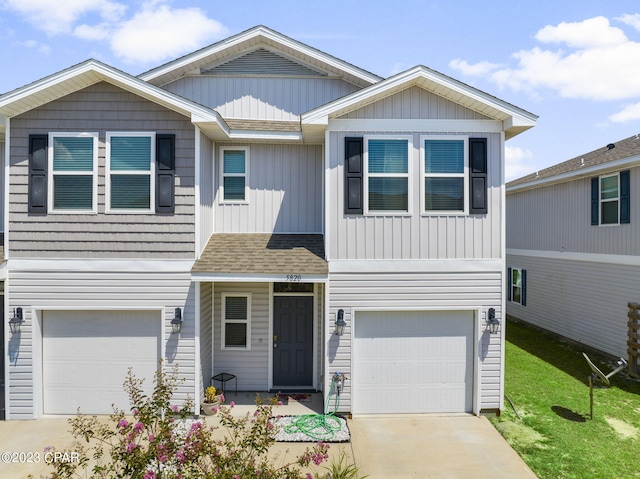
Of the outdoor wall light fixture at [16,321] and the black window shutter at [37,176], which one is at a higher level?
the black window shutter at [37,176]

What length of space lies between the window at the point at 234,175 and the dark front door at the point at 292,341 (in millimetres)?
2477

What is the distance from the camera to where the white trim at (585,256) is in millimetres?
10633

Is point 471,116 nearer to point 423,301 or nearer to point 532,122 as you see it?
point 532,122

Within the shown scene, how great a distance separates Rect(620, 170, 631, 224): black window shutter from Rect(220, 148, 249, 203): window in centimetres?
985

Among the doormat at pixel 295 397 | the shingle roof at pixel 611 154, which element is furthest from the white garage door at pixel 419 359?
the shingle roof at pixel 611 154

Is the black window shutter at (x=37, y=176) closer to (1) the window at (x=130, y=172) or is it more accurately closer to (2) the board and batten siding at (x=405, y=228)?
(1) the window at (x=130, y=172)

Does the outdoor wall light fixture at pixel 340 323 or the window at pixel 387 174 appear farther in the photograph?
the window at pixel 387 174

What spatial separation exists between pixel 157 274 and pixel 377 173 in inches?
184

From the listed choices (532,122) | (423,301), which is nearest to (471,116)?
(532,122)

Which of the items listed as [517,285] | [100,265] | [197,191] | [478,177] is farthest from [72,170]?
[517,285]

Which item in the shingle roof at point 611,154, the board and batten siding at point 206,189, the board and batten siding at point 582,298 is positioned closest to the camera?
the board and batten siding at point 206,189

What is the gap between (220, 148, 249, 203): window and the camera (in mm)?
9164

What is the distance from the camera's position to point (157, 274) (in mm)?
7832

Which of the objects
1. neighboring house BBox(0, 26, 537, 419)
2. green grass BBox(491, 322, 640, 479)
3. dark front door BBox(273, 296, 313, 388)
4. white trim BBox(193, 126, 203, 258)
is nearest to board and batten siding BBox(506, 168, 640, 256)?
green grass BBox(491, 322, 640, 479)
